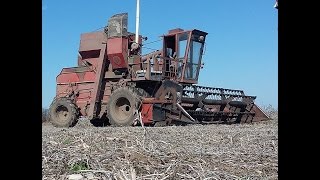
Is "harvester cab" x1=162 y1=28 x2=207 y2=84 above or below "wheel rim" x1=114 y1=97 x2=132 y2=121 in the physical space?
above

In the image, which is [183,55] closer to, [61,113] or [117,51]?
[117,51]

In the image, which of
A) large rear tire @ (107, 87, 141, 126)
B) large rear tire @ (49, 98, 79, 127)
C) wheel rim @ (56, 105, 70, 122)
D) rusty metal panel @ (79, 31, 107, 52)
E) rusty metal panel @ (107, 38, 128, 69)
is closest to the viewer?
large rear tire @ (107, 87, 141, 126)

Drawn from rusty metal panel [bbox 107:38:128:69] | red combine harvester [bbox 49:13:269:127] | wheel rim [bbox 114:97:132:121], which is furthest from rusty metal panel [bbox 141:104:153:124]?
rusty metal panel [bbox 107:38:128:69]

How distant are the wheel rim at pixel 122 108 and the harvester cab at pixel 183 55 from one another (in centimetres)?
149

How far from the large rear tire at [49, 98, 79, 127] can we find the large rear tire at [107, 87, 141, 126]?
1.83 meters

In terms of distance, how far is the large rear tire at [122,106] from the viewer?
11887 millimetres

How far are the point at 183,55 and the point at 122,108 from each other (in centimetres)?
262

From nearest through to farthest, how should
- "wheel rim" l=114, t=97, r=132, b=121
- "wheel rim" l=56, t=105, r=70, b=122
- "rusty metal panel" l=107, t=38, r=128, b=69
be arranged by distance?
"wheel rim" l=114, t=97, r=132, b=121 < "rusty metal panel" l=107, t=38, r=128, b=69 < "wheel rim" l=56, t=105, r=70, b=122

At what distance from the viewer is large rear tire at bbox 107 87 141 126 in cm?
1189

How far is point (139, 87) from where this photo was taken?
1257 centimetres

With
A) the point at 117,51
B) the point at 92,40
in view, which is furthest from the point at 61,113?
the point at 117,51

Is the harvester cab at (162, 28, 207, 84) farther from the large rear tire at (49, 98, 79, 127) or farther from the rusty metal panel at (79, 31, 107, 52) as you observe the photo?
the large rear tire at (49, 98, 79, 127)
